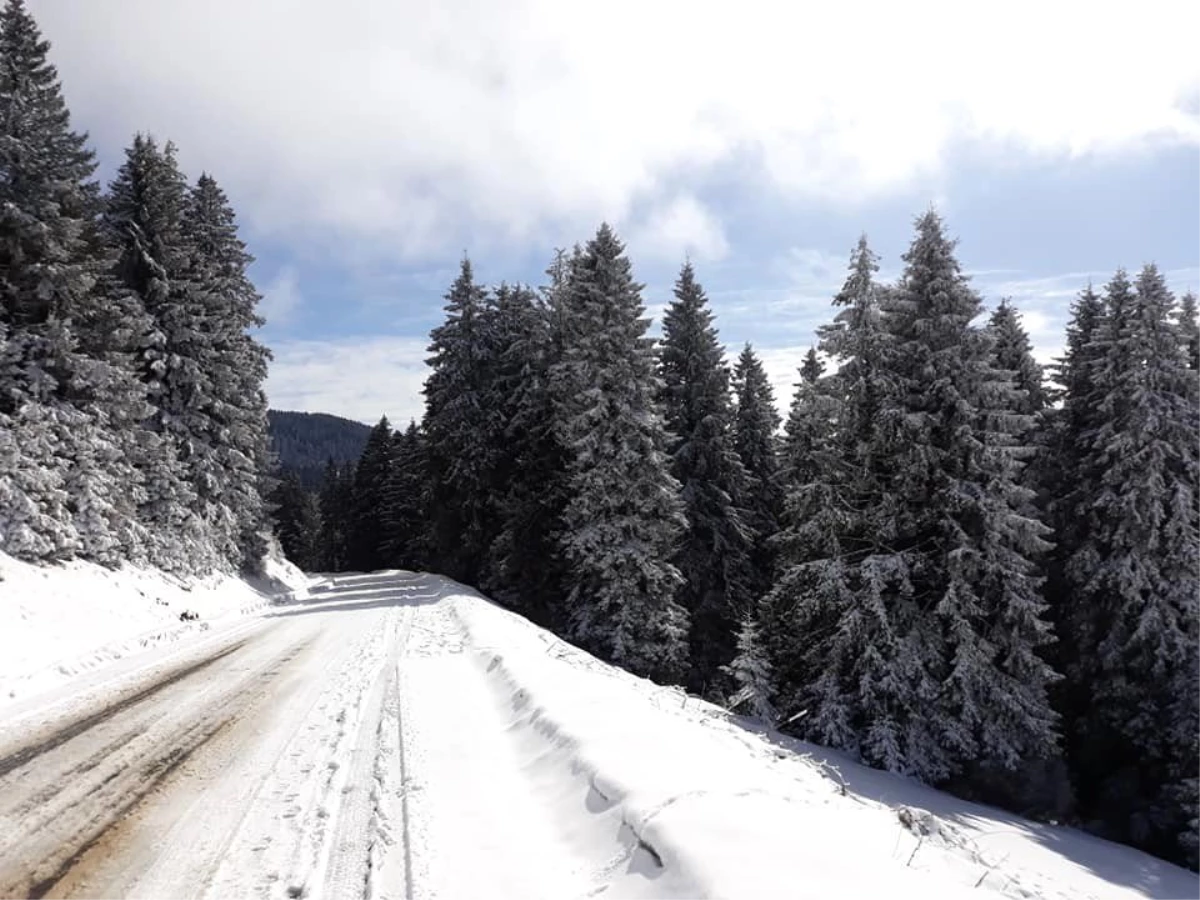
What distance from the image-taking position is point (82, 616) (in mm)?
15102

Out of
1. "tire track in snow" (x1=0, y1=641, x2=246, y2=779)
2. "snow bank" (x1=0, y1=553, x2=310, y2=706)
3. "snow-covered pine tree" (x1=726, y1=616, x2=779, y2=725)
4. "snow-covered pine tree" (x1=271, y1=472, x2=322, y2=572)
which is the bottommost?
"snow-covered pine tree" (x1=726, y1=616, x2=779, y2=725)

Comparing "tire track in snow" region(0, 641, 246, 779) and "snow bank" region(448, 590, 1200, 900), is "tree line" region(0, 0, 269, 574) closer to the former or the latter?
"tire track in snow" region(0, 641, 246, 779)

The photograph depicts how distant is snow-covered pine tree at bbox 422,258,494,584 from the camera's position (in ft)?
103

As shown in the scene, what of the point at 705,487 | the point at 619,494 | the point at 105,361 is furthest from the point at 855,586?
the point at 105,361

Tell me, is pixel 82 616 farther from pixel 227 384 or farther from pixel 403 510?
pixel 403 510

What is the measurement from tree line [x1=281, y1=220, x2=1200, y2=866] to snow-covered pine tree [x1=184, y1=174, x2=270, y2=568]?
10758 millimetres

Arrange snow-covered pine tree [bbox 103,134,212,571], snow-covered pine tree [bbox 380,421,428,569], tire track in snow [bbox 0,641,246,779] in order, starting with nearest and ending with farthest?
tire track in snow [bbox 0,641,246,779], snow-covered pine tree [bbox 103,134,212,571], snow-covered pine tree [bbox 380,421,428,569]

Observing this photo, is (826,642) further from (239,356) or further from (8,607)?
(239,356)

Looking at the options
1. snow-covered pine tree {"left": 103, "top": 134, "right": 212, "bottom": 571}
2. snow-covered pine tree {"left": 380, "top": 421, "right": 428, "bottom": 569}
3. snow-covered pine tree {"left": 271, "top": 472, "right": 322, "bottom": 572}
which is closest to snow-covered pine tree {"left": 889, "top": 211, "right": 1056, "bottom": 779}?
snow-covered pine tree {"left": 103, "top": 134, "right": 212, "bottom": 571}

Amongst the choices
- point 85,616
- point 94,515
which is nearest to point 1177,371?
point 85,616

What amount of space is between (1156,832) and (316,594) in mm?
31298

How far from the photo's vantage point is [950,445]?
678 inches

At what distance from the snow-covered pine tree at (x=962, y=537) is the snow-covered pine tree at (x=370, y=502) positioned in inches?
2094

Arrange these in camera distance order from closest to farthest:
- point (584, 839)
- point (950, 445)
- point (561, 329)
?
point (584, 839) → point (950, 445) → point (561, 329)
